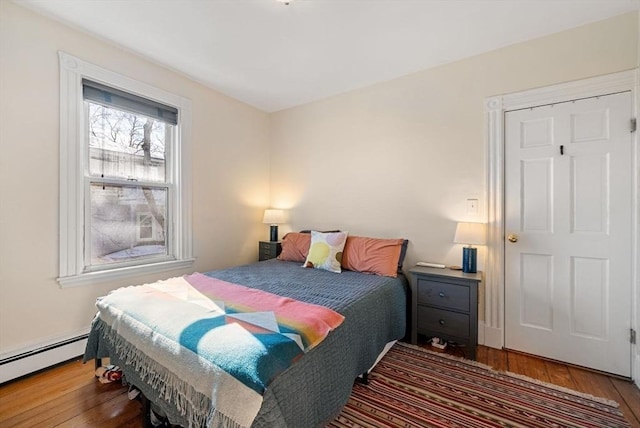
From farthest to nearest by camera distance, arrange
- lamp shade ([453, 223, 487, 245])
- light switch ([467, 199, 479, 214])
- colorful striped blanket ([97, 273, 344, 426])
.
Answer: light switch ([467, 199, 479, 214])
lamp shade ([453, 223, 487, 245])
colorful striped blanket ([97, 273, 344, 426])

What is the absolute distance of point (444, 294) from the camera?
2.28 meters

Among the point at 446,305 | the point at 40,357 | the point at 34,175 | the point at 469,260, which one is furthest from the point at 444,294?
the point at 34,175

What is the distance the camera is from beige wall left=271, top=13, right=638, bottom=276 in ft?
7.09

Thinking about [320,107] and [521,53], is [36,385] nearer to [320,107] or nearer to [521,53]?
[320,107]

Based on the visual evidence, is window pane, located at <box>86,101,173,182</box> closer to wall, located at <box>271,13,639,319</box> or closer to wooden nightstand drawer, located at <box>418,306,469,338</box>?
wall, located at <box>271,13,639,319</box>

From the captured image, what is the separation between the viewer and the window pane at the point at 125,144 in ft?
7.68

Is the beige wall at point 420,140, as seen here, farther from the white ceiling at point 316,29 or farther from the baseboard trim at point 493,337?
the baseboard trim at point 493,337

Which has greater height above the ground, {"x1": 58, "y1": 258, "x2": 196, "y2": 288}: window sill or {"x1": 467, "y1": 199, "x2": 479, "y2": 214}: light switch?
{"x1": 467, "y1": 199, "x2": 479, "y2": 214}: light switch

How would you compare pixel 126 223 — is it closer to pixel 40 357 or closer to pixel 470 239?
pixel 40 357

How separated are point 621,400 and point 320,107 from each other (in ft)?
11.8

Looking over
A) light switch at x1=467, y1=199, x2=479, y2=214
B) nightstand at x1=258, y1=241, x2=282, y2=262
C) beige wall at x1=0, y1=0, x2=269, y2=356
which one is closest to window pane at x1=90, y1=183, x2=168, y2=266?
beige wall at x1=0, y1=0, x2=269, y2=356

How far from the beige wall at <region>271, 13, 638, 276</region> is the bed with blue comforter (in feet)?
3.22

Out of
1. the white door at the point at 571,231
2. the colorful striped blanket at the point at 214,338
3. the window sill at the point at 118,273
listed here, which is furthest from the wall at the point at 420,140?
the colorful striped blanket at the point at 214,338

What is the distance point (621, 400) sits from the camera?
172cm
